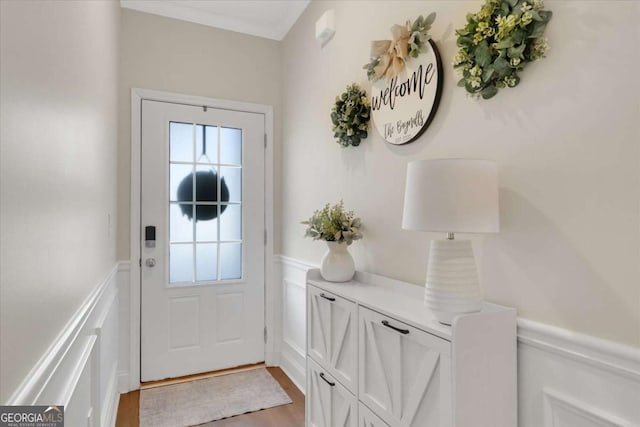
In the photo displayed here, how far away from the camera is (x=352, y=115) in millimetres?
1979

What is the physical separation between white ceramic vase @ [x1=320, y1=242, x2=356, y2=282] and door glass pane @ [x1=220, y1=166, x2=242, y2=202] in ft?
4.62

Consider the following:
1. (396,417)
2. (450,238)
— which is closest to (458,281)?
(450,238)

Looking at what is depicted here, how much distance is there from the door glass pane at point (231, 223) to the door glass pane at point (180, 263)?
0.93 feet

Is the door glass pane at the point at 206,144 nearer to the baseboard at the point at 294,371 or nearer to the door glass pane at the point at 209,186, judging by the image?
the door glass pane at the point at 209,186

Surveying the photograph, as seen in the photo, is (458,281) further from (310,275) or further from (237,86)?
(237,86)

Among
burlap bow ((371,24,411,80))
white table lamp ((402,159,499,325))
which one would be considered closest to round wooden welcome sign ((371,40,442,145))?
burlap bow ((371,24,411,80))

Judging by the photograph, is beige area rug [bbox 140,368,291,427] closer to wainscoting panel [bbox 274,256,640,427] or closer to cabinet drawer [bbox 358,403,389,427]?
cabinet drawer [bbox 358,403,389,427]

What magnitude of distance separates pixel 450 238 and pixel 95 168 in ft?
4.93

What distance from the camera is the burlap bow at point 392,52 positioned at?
162cm

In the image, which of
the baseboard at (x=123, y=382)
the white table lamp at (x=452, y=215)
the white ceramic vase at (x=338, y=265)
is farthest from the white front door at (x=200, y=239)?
the white table lamp at (x=452, y=215)

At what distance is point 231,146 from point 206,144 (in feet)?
0.66

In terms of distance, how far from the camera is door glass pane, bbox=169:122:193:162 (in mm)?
2908

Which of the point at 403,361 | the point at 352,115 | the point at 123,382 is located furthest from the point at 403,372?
the point at 123,382

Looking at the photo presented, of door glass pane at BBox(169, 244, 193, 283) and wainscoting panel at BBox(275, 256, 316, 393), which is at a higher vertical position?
door glass pane at BBox(169, 244, 193, 283)
